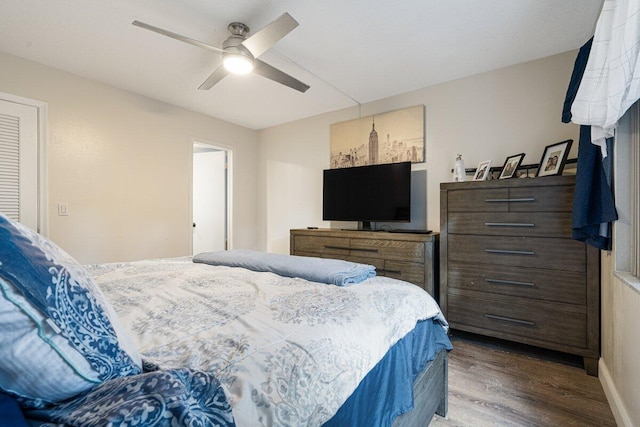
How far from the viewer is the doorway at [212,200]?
4324 millimetres

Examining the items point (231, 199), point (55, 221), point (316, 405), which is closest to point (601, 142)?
point (316, 405)

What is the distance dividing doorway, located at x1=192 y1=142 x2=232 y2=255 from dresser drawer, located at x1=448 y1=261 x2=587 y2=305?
3.19 metres

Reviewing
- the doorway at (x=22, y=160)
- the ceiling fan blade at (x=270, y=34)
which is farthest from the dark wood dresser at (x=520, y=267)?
the doorway at (x=22, y=160)

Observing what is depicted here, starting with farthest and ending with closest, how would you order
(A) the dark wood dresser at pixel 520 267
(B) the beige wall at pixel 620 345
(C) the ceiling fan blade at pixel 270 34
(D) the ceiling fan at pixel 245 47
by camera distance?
(A) the dark wood dresser at pixel 520 267
(D) the ceiling fan at pixel 245 47
(C) the ceiling fan blade at pixel 270 34
(B) the beige wall at pixel 620 345

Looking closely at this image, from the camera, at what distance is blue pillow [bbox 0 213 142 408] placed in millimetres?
417

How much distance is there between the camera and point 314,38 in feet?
7.35

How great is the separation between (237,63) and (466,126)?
2.25 m

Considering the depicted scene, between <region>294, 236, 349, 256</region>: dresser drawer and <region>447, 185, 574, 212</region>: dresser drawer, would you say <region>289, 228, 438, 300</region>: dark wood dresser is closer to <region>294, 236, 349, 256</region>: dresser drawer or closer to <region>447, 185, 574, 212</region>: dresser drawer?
<region>294, 236, 349, 256</region>: dresser drawer

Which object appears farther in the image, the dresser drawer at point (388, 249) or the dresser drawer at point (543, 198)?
the dresser drawer at point (388, 249)

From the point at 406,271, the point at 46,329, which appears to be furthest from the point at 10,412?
the point at 406,271

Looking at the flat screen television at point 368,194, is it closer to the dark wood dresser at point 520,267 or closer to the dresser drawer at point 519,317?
the dark wood dresser at point 520,267

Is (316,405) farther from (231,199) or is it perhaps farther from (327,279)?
(231,199)

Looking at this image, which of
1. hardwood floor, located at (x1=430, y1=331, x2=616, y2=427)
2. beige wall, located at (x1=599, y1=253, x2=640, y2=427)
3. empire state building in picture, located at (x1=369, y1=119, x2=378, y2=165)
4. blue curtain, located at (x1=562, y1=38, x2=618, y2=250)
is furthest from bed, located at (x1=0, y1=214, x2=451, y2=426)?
empire state building in picture, located at (x1=369, y1=119, x2=378, y2=165)

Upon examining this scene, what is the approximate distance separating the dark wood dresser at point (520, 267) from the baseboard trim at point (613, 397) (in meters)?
0.10
